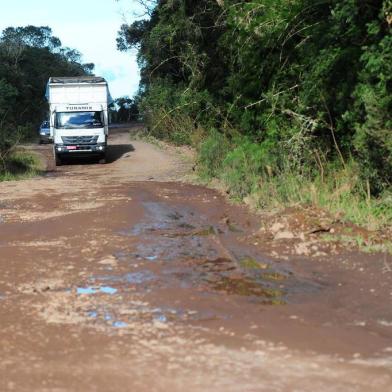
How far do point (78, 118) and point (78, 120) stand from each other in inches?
4.2

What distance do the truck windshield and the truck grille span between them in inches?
20.7

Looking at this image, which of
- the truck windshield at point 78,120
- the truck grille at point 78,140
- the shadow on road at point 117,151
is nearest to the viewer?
the truck grille at point 78,140

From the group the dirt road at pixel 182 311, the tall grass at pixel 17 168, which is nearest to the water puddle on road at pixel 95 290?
the dirt road at pixel 182 311

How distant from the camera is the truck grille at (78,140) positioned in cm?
2761

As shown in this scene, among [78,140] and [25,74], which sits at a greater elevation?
[25,74]

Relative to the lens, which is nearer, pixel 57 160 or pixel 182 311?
pixel 182 311

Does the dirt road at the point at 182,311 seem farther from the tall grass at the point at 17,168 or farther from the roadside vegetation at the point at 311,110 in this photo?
the tall grass at the point at 17,168

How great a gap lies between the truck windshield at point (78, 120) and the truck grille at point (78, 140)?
53 centimetres

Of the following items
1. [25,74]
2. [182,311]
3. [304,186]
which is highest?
[25,74]

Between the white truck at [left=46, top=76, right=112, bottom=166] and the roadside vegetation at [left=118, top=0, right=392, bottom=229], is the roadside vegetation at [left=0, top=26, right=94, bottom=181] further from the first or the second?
the roadside vegetation at [left=118, top=0, right=392, bottom=229]

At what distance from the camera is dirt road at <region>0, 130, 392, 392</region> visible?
14.5 feet

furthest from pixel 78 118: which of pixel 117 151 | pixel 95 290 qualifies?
Result: pixel 95 290

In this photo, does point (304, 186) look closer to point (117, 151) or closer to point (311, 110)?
point (311, 110)

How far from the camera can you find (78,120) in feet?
91.9
